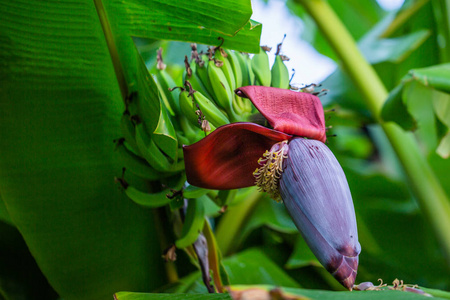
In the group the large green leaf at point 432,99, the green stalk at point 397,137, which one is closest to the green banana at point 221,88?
the large green leaf at point 432,99

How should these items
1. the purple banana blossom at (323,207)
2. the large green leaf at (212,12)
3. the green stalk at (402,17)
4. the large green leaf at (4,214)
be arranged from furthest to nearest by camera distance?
the green stalk at (402,17)
the large green leaf at (4,214)
the large green leaf at (212,12)
the purple banana blossom at (323,207)

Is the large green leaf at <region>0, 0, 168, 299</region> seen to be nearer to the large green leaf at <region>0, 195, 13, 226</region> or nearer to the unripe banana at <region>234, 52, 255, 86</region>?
the large green leaf at <region>0, 195, 13, 226</region>

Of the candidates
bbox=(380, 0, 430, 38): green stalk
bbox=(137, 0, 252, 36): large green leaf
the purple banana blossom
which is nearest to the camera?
the purple banana blossom

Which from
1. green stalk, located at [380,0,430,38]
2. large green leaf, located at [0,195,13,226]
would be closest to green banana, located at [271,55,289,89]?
large green leaf, located at [0,195,13,226]

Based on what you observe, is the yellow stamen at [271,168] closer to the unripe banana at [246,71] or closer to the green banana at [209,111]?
the green banana at [209,111]

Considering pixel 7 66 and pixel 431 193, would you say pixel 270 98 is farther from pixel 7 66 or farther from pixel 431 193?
pixel 431 193

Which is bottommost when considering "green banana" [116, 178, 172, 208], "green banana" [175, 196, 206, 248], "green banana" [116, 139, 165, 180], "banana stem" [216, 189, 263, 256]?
"banana stem" [216, 189, 263, 256]
